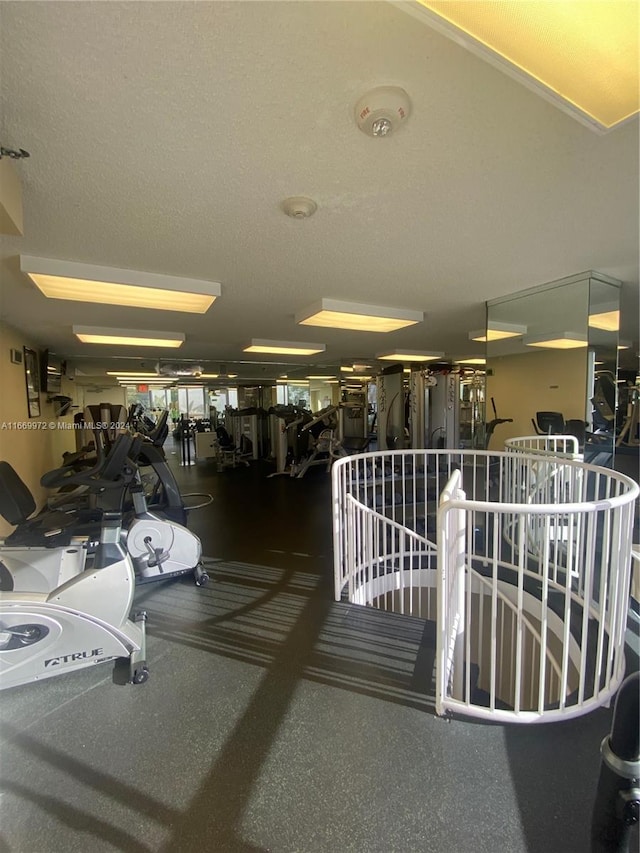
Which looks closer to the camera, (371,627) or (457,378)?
(371,627)

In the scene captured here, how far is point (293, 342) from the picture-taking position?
6.50 m

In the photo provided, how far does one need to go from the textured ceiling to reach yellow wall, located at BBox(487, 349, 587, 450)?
38.4 inches

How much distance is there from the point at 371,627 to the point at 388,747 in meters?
0.80

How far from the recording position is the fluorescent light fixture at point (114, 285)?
2657 millimetres

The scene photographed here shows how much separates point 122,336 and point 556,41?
5.40 meters

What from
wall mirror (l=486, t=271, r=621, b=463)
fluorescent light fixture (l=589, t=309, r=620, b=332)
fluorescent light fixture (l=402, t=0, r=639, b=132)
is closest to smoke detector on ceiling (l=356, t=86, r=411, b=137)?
fluorescent light fixture (l=402, t=0, r=639, b=132)

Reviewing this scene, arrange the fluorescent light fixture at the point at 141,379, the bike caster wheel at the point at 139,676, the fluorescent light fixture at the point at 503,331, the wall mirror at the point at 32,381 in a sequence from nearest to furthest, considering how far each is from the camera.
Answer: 1. the bike caster wheel at the point at 139,676
2. the fluorescent light fixture at the point at 503,331
3. the wall mirror at the point at 32,381
4. the fluorescent light fixture at the point at 141,379

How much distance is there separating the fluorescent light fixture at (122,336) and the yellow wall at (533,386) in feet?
14.9

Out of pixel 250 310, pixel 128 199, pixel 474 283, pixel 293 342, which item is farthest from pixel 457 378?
pixel 128 199

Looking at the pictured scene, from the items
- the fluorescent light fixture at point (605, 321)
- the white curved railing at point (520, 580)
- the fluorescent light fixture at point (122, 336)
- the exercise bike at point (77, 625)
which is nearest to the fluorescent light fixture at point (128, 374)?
the fluorescent light fixture at point (122, 336)

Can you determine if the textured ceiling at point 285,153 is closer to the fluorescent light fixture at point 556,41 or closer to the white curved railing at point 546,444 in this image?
the fluorescent light fixture at point 556,41

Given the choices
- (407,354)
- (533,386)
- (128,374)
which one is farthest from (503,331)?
(128,374)

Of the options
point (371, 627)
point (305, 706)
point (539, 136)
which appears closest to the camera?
point (539, 136)

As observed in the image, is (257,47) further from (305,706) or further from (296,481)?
(296,481)
